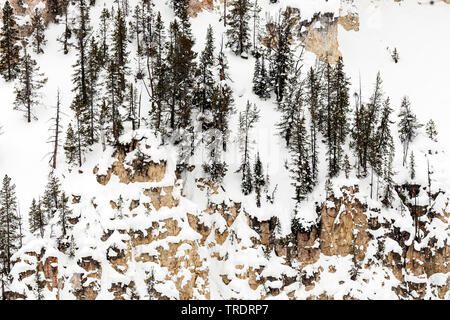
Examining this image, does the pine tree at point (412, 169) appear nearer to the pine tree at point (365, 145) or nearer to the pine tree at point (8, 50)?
the pine tree at point (365, 145)

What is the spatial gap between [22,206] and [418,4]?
307 feet

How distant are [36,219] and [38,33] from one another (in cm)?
3915

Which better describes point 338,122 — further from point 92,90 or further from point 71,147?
point 71,147

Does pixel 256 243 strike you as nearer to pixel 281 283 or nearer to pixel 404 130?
pixel 281 283

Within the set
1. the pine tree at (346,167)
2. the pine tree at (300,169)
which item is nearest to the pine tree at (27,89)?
the pine tree at (300,169)

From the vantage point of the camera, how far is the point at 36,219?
1332 inches

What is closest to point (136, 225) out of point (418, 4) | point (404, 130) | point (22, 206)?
point (22, 206)

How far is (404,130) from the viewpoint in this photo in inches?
1938

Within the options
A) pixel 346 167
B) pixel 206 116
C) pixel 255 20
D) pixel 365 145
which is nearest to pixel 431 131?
pixel 365 145

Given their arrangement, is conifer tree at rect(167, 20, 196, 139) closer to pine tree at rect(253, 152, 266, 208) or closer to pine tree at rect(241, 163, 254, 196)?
pine tree at rect(241, 163, 254, 196)

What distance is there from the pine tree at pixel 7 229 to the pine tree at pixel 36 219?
121 cm

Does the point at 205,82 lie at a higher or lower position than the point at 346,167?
higher

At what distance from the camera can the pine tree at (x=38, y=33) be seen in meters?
59.6

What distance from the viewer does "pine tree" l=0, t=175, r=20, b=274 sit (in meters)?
32.8
